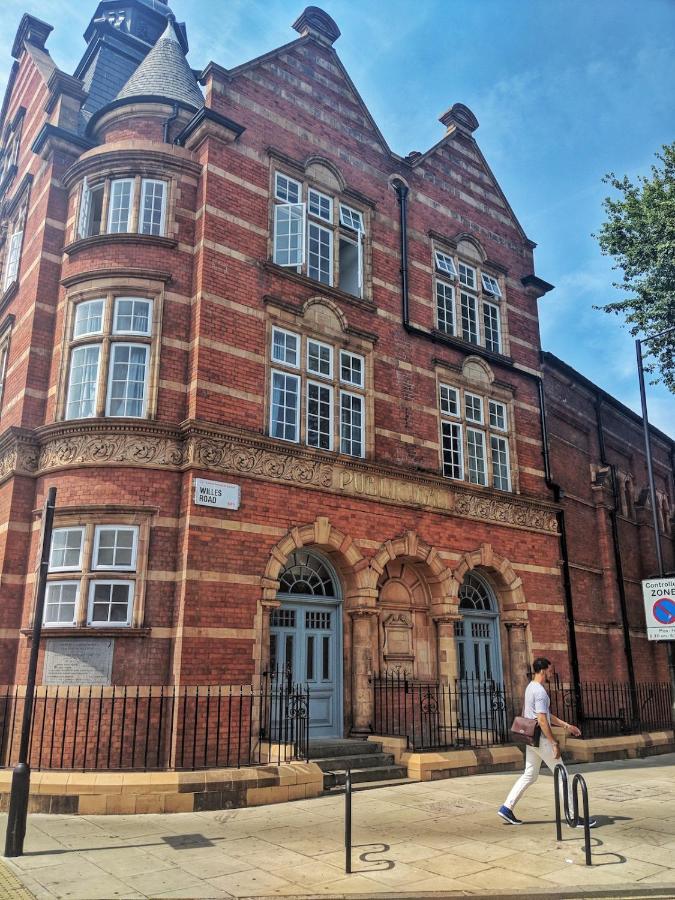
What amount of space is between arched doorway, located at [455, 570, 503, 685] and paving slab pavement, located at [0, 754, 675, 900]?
238 inches

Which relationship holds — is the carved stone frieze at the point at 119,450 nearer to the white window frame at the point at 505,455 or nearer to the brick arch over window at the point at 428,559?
the brick arch over window at the point at 428,559

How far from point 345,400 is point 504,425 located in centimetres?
557

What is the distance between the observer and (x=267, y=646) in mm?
13297

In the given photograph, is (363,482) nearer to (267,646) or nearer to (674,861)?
(267,646)

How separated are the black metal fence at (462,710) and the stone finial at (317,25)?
15428mm

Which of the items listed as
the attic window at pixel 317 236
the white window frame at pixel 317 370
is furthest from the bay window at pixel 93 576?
the attic window at pixel 317 236

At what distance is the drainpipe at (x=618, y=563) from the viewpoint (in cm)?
2167

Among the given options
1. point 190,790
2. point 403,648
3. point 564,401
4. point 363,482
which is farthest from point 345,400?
point 564,401

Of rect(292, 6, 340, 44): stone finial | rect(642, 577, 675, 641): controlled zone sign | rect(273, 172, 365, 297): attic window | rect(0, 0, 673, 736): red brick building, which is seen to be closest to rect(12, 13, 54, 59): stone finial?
rect(0, 0, 673, 736): red brick building

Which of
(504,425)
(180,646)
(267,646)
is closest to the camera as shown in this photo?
(180,646)

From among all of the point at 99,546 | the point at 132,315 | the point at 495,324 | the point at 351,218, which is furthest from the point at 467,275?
the point at 99,546

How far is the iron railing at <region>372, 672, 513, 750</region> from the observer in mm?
14781

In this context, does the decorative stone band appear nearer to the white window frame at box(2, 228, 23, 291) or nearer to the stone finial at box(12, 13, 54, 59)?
the white window frame at box(2, 228, 23, 291)

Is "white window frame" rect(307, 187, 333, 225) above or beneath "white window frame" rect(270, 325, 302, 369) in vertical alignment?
above
